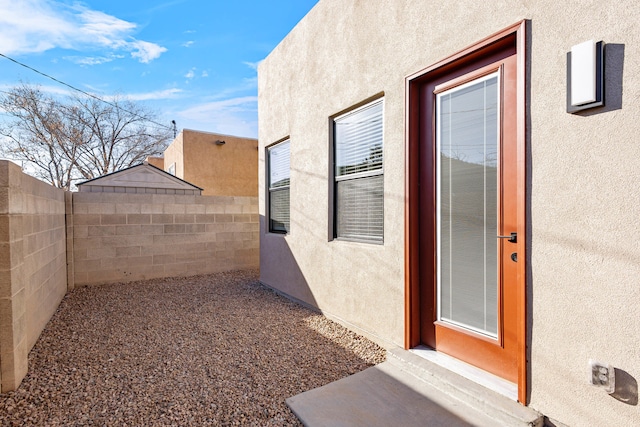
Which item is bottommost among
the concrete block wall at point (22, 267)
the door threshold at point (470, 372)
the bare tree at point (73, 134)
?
the door threshold at point (470, 372)

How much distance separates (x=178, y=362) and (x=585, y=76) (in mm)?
3472

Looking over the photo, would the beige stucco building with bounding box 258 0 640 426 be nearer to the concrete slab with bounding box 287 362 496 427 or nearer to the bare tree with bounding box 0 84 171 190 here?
the concrete slab with bounding box 287 362 496 427

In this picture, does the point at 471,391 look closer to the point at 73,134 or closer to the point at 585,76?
the point at 585,76

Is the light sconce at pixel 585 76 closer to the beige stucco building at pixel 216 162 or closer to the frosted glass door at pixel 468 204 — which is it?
the frosted glass door at pixel 468 204

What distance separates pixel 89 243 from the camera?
5.51 metres

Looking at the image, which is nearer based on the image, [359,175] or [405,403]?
[405,403]

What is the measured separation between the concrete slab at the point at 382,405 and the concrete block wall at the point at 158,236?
193 inches

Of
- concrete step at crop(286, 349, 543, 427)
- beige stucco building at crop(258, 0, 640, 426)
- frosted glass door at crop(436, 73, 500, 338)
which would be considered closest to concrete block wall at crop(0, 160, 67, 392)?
concrete step at crop(286, 349, 543, 427)

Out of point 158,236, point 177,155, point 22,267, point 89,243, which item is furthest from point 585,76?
point 177,155

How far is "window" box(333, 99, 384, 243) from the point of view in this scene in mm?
3182

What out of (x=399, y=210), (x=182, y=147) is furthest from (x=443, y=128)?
(x=182, y=147)

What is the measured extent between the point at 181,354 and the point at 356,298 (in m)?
1.75

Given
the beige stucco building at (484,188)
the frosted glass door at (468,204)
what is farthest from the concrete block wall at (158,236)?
the frosted glass door at (468,204)

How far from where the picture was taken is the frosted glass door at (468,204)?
223 cm
